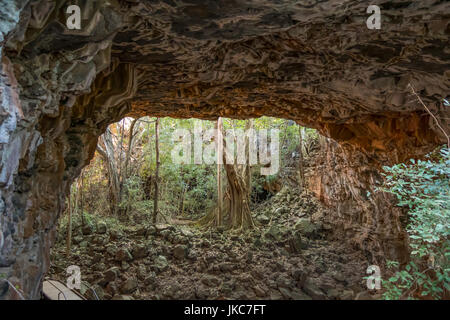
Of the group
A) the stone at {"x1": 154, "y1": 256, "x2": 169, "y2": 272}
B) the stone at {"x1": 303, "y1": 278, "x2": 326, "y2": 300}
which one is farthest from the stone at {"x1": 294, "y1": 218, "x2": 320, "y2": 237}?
the stone at {"x1": 154, "y1": 256, "x2": 169, "y2": 272}

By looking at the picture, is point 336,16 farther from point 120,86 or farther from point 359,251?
point 359,251

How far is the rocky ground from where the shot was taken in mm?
4926

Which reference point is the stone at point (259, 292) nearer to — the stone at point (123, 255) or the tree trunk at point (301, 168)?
the stone at point (123, 255)

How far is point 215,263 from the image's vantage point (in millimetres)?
6031

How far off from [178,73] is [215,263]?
3987 millimetres

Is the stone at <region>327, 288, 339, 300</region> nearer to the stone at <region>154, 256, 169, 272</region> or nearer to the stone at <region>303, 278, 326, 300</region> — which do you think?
the stone at <region>303, 278, 326, 300</region>

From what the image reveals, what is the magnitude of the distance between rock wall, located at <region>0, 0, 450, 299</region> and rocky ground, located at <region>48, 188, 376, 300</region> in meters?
2.32

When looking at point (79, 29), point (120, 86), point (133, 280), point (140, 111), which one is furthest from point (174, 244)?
point (79, 29)

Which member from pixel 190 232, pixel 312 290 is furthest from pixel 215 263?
pixel 312 290

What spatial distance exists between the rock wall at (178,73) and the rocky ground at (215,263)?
232cm

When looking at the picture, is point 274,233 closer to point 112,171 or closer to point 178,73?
point 112,171

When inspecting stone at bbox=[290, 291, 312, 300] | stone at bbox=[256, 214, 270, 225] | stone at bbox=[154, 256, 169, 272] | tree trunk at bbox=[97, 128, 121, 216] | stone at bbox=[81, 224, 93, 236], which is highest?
tree trunk at bbox=[97, 128, 121, 216]

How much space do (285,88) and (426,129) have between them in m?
2.51

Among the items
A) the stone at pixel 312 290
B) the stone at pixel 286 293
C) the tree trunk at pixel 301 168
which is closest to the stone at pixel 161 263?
the stone at pixel 286 293
